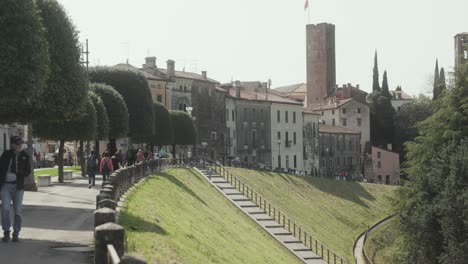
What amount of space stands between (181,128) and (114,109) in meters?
22.4

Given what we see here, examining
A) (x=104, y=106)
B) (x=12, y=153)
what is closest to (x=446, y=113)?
(x=104, y=106)

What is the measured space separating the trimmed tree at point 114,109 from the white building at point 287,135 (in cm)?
4962

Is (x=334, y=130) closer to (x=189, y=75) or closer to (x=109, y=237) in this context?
(x=189, y=75)

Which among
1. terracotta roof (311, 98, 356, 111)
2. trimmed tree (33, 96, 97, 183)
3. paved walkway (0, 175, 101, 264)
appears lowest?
paved walkway (0, 175, 101, 264)

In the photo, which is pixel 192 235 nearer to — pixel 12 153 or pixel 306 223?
pixel 12 153

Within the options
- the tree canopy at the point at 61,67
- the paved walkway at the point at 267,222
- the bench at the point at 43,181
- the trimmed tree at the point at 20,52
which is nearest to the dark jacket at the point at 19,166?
the trimmed tree at the point at 20,52

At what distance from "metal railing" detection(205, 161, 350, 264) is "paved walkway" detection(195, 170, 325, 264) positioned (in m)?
0.47

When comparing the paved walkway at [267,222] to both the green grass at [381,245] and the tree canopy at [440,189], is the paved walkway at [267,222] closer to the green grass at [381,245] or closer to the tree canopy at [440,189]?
the tree canopy at [440,189]

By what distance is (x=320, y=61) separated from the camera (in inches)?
5792

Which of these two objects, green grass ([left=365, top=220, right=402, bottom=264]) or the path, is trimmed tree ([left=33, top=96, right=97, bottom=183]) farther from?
green grass ([left=365, top=220, right=402, bottom=264])

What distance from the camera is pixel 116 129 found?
53625 millimetres

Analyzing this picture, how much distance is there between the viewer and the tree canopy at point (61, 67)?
1054 inches

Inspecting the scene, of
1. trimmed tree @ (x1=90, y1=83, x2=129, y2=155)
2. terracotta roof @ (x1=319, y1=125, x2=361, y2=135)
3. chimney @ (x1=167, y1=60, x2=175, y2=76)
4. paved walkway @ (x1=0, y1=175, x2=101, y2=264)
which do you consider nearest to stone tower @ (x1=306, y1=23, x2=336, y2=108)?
terracotta roof @ (x1=319, y1=125, x2=361, y2=135)

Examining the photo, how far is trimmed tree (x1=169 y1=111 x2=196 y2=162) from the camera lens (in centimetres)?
7512
